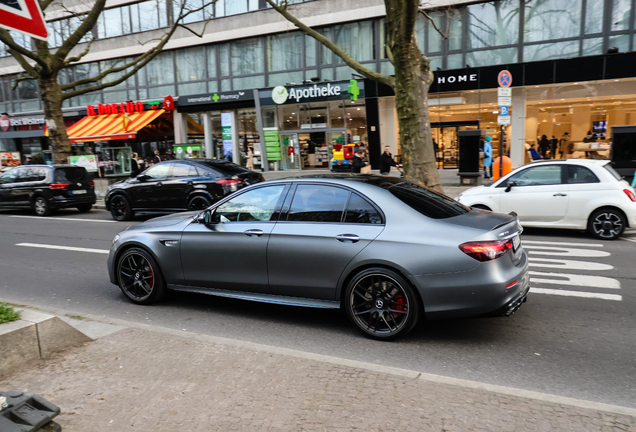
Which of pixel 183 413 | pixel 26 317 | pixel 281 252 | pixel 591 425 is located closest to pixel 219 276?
pixel 281 252

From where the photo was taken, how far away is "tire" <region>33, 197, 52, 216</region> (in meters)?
15.4

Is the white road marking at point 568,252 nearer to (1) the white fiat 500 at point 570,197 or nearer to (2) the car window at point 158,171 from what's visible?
(1) the white fiat 500 at point 570,197

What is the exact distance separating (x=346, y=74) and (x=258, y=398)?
75.6 ft

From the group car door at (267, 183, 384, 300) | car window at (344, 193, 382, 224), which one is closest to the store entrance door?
car door at (267, 183, 384, 300)

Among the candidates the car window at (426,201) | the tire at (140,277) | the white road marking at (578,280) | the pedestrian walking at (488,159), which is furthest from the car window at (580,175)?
the pedestrian walking at (488,159)

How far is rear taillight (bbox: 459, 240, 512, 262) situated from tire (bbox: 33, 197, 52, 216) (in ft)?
49.1

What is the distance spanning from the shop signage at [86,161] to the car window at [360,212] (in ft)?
59.2

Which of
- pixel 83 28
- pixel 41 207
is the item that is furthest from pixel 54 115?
pixel 41 207

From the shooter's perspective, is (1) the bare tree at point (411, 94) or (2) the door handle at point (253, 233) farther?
A: (1) the bare tree at point (411, 94)

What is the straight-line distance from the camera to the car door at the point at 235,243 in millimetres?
5074

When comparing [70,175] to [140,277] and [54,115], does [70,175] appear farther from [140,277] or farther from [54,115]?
[140,277]

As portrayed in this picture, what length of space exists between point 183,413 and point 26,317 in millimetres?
1890

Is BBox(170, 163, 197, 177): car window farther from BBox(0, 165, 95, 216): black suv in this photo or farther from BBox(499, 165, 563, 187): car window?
BBox(499, 165, 563, 187): car window

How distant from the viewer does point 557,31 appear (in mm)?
20391
